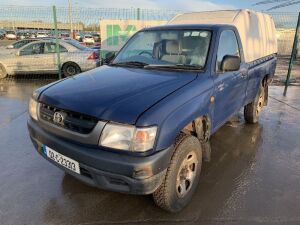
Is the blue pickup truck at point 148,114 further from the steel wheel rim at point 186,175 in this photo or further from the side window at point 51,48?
the side window at point 51,48

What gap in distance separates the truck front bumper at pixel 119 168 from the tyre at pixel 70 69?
331 inches

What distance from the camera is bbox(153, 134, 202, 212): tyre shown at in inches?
105

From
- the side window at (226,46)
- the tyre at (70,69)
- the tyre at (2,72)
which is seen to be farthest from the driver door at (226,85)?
the tyre at (2,72)

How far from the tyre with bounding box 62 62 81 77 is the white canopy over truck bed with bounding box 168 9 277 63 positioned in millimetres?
6025

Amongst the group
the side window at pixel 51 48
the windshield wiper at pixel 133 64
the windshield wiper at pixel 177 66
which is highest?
the windshield wiper at pixel 177 66

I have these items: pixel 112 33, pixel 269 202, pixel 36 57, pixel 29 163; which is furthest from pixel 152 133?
pixel 36 57

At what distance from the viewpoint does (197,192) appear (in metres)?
3.35

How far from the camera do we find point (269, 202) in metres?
3.18

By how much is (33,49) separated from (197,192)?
374 inches

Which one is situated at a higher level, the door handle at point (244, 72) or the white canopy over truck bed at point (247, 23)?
the white canopy over truck bed at point (247, 23)

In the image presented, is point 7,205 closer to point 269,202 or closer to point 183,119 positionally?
point 183,119

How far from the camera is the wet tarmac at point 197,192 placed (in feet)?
9.50

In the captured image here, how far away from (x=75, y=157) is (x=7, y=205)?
3.69ft

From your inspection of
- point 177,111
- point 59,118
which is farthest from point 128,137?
point 59,118
